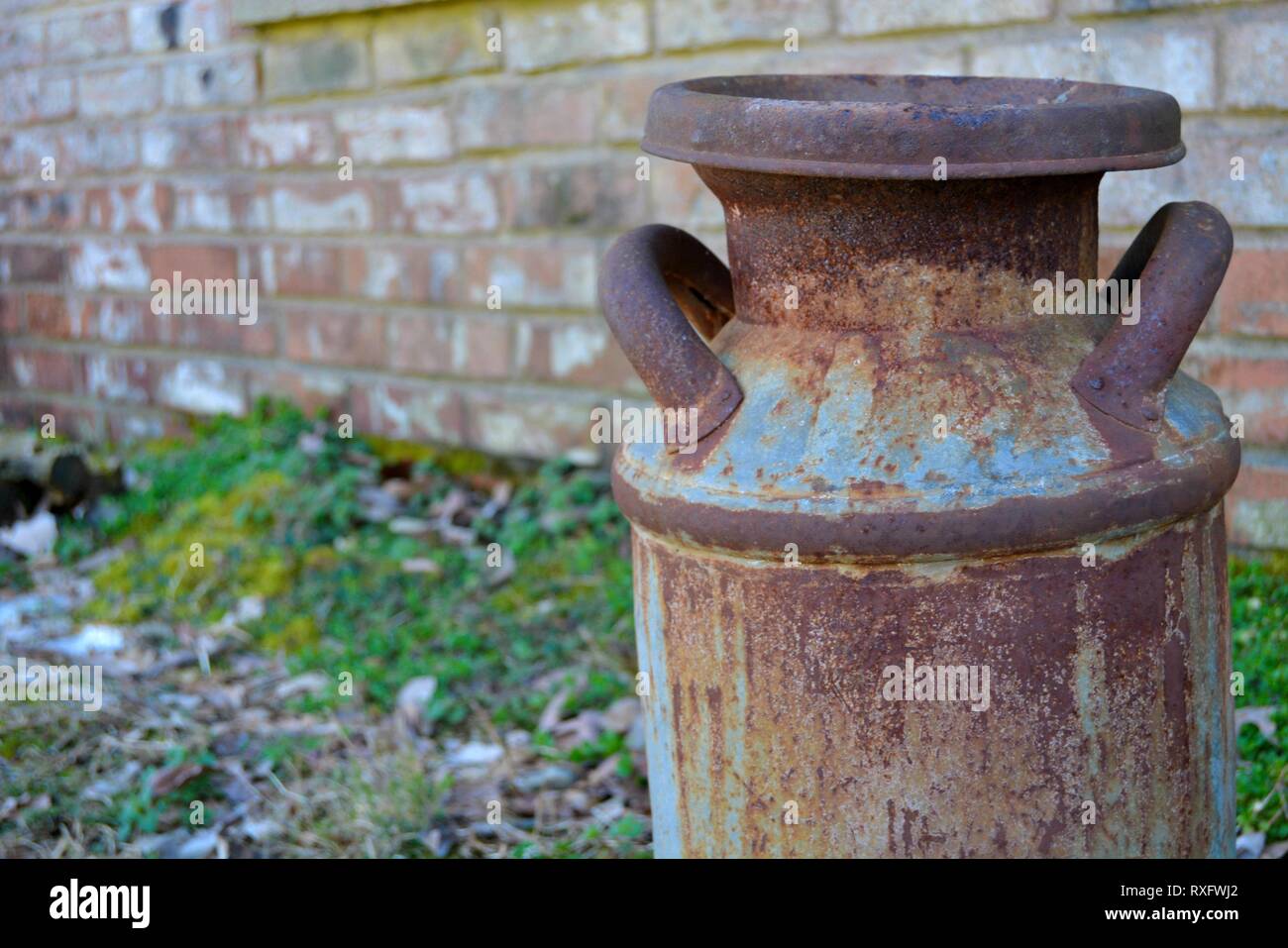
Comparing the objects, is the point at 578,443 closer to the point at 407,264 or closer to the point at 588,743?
the point at 407,264

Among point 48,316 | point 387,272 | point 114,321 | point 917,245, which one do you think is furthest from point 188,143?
point 917,245

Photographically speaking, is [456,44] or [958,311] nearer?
[958,311]

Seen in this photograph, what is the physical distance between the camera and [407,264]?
4.92 metres

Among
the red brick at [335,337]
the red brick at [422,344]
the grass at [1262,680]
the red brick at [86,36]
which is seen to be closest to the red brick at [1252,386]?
the grass at [1262,680]

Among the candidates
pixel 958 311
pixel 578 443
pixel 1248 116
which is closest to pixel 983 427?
pixel 958 311

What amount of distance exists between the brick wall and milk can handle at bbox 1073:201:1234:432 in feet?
4.78

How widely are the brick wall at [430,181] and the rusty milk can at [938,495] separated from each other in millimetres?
1394

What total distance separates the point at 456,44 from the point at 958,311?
301cm

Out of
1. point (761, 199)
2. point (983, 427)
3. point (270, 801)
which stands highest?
point (761, 199)

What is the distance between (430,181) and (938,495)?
324cm

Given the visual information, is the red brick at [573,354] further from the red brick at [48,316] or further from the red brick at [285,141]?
the red brick at [48,316]

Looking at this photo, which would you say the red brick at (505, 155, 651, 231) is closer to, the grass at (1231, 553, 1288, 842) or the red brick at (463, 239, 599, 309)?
the red brick at (463, 239, 599, 309)

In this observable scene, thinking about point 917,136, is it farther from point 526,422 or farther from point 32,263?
point 32,263

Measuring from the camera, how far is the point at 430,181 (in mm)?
4797
